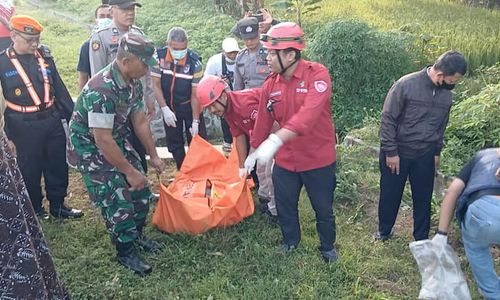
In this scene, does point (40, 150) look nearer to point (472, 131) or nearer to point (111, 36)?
point (111, 36)

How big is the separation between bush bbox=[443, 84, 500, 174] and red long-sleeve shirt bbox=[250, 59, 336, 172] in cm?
167

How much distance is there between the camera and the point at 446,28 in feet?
29.6

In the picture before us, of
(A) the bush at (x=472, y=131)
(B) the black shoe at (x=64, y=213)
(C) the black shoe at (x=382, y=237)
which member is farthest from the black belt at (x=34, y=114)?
(A) the bush at (x=472, y=131)

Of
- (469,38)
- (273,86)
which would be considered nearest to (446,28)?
(469,38)

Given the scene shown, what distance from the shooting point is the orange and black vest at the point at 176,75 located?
4895 millimetres

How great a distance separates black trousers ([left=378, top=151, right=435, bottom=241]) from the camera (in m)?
3.91

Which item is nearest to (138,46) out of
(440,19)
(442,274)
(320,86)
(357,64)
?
(320,86)

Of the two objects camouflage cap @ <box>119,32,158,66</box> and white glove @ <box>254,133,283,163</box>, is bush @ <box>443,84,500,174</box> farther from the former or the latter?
camouflage cap @ <box>119,32,158,66</box>

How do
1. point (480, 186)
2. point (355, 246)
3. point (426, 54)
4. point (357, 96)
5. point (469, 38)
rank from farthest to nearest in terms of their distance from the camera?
point (469, 38) → point (426, 54) → point (357, 96) → point (355, 246) → point (480, 186)

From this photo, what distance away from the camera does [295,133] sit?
3.33 m

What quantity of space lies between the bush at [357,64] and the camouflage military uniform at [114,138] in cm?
364

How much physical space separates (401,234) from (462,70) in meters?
1.45

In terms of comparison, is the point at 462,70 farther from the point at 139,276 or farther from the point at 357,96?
the point at 357,96

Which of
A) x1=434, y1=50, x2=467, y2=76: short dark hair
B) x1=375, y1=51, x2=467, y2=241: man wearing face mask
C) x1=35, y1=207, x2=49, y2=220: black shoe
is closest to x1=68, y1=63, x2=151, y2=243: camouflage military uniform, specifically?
x1=35, y1=207, x2=49, y2=220: black shoe
